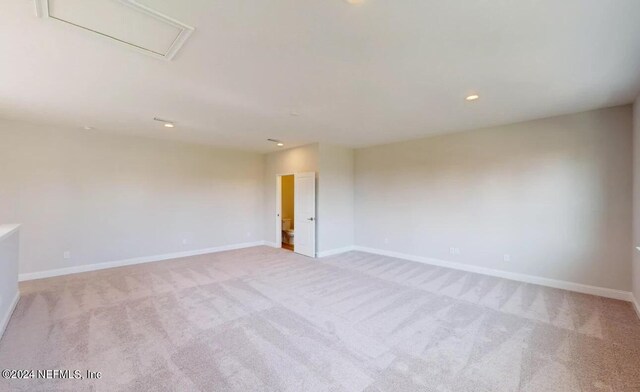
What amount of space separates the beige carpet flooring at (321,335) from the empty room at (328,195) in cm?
3

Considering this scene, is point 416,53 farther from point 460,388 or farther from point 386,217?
point 386,217

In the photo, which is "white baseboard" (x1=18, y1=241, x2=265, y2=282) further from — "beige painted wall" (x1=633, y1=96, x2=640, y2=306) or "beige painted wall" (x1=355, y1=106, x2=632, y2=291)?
"beige painted wall" (x1=633, y1=96, x2=640, y2=306)

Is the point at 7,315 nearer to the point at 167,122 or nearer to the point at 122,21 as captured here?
the point at 167,122

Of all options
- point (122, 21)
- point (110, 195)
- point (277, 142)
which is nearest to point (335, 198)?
point (277, 142)

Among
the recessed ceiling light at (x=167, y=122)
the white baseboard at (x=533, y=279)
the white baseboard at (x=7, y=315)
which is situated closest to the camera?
the white baseboard at (x=7, y=315)

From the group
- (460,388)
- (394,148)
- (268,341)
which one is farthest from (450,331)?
(394,148)

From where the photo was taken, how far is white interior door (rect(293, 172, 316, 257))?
19.9 ft

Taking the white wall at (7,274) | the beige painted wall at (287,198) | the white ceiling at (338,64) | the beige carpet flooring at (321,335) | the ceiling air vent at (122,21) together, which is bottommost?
the beige carpet flooring at (321,335)

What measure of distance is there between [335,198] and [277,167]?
1994 millimetres

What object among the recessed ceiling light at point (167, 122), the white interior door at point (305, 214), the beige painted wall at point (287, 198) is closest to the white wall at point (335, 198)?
the white interior door at point (305, 214)

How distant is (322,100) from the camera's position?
3365 millimetres

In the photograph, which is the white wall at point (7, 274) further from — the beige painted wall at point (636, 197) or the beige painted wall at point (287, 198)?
the beige painted wall at point (636, 197)

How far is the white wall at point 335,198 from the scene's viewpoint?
613 cm

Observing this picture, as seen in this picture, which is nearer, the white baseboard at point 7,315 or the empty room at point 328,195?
the empty room at point 328,195
